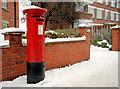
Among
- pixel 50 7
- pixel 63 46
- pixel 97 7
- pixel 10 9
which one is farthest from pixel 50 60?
pixel 97 7

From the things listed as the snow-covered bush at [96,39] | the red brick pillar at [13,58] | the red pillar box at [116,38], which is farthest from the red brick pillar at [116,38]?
the red brick pillar at [13,58]

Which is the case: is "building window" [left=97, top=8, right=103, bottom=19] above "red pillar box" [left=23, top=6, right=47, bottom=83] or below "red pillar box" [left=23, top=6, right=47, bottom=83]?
above

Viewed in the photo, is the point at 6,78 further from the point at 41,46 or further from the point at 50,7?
the point at 50,7

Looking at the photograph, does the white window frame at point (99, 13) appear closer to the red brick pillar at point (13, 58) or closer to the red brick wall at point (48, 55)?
the red brick wall at point (48, 55)

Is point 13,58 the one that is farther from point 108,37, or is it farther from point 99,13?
point 99,13

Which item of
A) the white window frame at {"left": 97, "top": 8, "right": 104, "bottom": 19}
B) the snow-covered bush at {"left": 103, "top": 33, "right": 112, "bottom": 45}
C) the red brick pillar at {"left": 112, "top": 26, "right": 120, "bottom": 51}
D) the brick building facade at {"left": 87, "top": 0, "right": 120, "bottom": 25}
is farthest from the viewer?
the white window frame at {"left": 97, "top": 8, "right": 104, "bottom": 19}

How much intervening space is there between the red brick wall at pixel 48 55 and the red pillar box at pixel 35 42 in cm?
50

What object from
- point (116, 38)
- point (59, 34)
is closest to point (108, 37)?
point (116, 38)

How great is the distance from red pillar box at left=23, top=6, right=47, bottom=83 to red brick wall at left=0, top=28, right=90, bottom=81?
0.50 metres

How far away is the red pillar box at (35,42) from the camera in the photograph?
3535mm

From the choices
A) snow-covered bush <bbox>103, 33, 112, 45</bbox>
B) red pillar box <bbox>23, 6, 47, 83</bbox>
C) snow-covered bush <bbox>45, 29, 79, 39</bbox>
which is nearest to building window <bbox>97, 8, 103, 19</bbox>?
snow-covered bush <bbox>103, 33, 112, 45</bbox>

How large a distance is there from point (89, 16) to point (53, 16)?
8799 mm

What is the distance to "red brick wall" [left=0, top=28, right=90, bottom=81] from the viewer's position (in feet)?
12.1

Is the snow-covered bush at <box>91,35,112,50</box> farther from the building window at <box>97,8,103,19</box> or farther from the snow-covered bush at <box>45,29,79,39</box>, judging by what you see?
the building window at <box>97,8,103,19</box>
